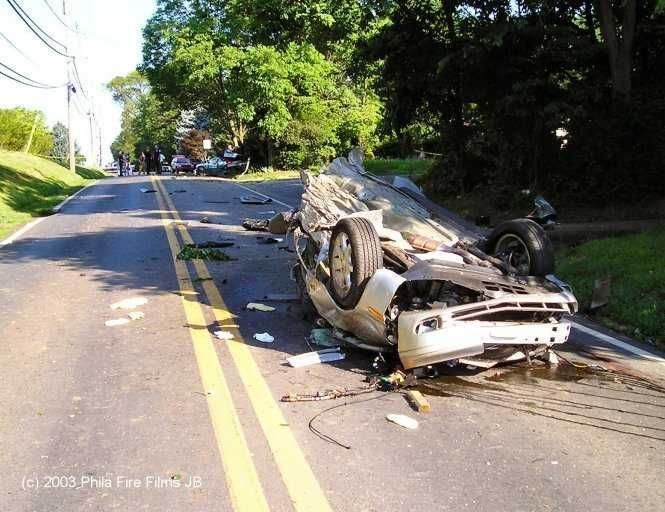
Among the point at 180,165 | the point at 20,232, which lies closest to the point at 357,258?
the point at 20,232

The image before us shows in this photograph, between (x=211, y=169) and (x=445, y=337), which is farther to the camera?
(x=211, y=169)

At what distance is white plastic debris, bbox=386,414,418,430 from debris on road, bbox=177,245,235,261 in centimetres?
654

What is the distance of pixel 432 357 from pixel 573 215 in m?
9.53

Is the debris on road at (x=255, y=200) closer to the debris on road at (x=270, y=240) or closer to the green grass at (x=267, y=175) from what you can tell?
the debris on road at (x=270, y=240)

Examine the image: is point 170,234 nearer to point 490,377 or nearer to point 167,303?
point 167,303

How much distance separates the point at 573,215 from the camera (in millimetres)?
13305

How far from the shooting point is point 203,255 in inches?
428

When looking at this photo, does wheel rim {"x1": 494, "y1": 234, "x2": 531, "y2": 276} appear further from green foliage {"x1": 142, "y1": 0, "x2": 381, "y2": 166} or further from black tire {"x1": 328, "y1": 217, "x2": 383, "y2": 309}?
green foliage {"x1": 142, "y1": 0, "x2": 381, "y2": 166}

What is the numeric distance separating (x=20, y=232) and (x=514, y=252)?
40.4ft

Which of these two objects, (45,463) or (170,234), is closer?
(45,463)

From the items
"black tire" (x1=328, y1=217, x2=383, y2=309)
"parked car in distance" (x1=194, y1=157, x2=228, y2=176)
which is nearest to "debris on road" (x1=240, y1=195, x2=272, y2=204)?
"black tire" (x1=328, y1=217, x2=383, y2=309)

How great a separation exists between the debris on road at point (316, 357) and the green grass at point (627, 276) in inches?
127

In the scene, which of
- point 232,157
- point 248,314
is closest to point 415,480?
point 248,314

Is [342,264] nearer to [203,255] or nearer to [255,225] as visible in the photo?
[203,255]
